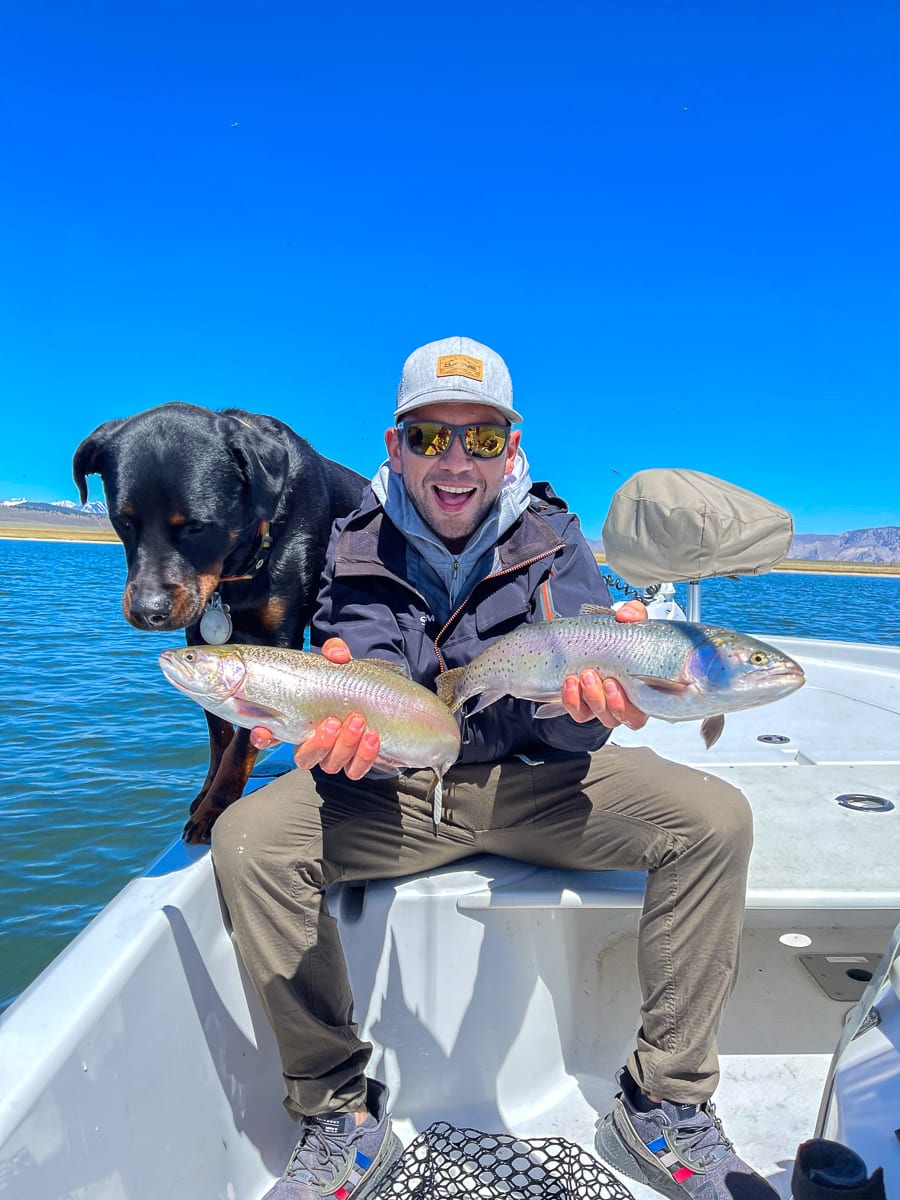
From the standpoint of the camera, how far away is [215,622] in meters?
3.52

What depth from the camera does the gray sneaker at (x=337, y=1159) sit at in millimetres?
2529

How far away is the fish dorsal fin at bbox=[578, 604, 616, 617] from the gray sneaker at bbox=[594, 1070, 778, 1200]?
1.60m

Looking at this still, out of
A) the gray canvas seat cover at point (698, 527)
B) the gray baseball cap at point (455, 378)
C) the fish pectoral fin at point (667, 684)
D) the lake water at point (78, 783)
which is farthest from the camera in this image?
the lake water at point (78, 783)

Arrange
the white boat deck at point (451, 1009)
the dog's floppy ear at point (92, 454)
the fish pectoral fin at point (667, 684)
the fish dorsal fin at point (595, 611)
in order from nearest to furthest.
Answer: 1. the white boat deck at point (451, 1009)
2. the fish pectoral fin at point (667, 684)
3. the fish dorsal fin at point (595, 611)
4. the dog's floppy ear at point (92, 454)

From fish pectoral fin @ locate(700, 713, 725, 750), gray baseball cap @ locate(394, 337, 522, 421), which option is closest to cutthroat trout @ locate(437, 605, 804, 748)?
fish pectoral fin @ locate(700, 713, 725, 750)

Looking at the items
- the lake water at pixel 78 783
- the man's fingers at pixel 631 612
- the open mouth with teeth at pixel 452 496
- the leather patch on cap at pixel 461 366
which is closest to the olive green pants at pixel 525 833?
the man's fingers at pixel 631 612

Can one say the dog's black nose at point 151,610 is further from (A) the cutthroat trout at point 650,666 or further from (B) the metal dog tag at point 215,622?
(A) the cutthroat trout at point 650,666

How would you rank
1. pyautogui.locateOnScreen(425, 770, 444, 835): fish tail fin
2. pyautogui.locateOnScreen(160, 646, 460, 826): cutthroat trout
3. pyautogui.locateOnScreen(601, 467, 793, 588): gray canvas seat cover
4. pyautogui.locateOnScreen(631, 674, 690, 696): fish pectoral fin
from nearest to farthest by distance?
1. pyautogui.locateOnScreen(160, 646, 460, 826): cutthroat trout
2. pyautogui.locateOnScreen(631, 674, 690, 696): fish pectoral fin
3. pyautogui.locateOnScreen(425, 770, 444, 835): fish tail fin
4. pyautogui.locateOnScreen(601, 467, 793, 588): gray canvas seat cover

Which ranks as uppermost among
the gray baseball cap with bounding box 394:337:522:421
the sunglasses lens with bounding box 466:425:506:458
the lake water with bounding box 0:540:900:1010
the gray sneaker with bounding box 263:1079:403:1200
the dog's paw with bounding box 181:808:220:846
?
the gray baseball cap with bounding box 394:337:522:421

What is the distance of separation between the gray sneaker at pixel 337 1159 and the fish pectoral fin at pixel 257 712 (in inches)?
52.9

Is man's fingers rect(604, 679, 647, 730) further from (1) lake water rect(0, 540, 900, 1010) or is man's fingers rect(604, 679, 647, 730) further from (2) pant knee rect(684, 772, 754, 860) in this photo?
(1) lake water rect(0, 540, 900, 1010)

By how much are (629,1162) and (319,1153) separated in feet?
3.44

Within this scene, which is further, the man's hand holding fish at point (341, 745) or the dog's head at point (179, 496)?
the dog's head at point (179, 496)

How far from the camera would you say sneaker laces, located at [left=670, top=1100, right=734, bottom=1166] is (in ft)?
8.55
